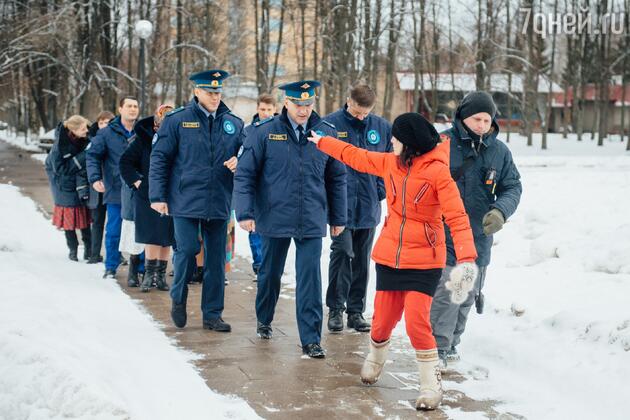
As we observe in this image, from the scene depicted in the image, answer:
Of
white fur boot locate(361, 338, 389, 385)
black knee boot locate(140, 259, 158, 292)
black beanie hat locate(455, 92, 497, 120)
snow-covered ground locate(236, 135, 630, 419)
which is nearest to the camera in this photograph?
snow-covered ground locate(236, 135, 630, 419)

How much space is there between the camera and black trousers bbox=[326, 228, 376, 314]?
7.36 m

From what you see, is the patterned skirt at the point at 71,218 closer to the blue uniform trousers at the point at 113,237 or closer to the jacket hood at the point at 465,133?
the blue uniform trousers at the point at 113,237

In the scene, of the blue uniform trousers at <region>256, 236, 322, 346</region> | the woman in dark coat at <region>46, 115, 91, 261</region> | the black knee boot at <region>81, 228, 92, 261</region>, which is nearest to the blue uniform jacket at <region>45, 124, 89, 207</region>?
the woman in dark coat at <region>46, 115, 91, 261</region>

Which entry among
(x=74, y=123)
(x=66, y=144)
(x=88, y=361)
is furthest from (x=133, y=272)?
(x=88, y=361)

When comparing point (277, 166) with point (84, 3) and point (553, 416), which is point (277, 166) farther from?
point (84, 3)

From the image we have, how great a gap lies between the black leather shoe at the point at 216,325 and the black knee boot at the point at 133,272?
2146 millimetres

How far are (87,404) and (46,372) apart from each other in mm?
375

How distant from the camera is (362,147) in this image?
7234mm

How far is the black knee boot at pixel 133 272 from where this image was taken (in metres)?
9.16

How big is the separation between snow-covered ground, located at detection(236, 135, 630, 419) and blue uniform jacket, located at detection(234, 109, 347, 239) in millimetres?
1524

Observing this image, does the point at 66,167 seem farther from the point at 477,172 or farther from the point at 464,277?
the point at 464,277

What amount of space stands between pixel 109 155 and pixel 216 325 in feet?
10.9

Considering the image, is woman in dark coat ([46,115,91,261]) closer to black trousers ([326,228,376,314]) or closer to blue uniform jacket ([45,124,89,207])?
blue uniform jacket ([45,124,89,207])

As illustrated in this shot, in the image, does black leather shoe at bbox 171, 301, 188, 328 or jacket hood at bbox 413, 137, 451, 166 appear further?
black leather shoe at bbox 171, 301, 188, 328
